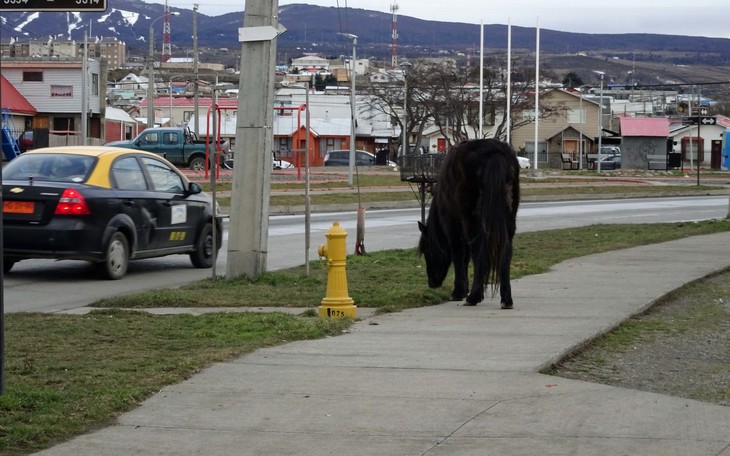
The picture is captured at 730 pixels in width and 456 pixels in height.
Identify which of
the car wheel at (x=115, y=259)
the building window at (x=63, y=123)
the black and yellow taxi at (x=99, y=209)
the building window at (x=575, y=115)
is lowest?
the car wheel at (x=115, y=259)

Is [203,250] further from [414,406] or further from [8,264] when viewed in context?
[414,406]

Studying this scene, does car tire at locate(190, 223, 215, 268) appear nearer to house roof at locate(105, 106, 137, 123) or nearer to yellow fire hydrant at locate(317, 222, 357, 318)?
yellow fire hydrant at locate(317, 222, 357, 318)

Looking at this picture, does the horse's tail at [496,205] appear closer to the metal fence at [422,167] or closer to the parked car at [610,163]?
the metal fence at [422,167]

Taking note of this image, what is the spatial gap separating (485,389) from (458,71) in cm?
7573

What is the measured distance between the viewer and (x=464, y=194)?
10.9 metres

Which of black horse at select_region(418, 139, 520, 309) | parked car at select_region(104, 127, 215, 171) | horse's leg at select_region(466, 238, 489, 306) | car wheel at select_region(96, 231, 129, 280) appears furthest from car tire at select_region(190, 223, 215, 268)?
parked car at select_region(104, 127, 215, 171)

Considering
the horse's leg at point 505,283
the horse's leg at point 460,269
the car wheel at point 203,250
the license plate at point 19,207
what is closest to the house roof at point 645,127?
the car wheel at point 203,250

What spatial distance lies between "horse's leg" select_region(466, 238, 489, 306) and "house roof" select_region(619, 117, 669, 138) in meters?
63.7

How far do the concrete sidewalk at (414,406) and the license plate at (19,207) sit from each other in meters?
5.47

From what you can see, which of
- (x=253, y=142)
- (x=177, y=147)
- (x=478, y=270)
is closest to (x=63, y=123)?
(x=177, y=147)

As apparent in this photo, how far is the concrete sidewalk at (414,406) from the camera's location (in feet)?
19.4

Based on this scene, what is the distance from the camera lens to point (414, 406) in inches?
265

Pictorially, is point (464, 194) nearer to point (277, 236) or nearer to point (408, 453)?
point (408, 453)

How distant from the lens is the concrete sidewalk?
5.91 meters
